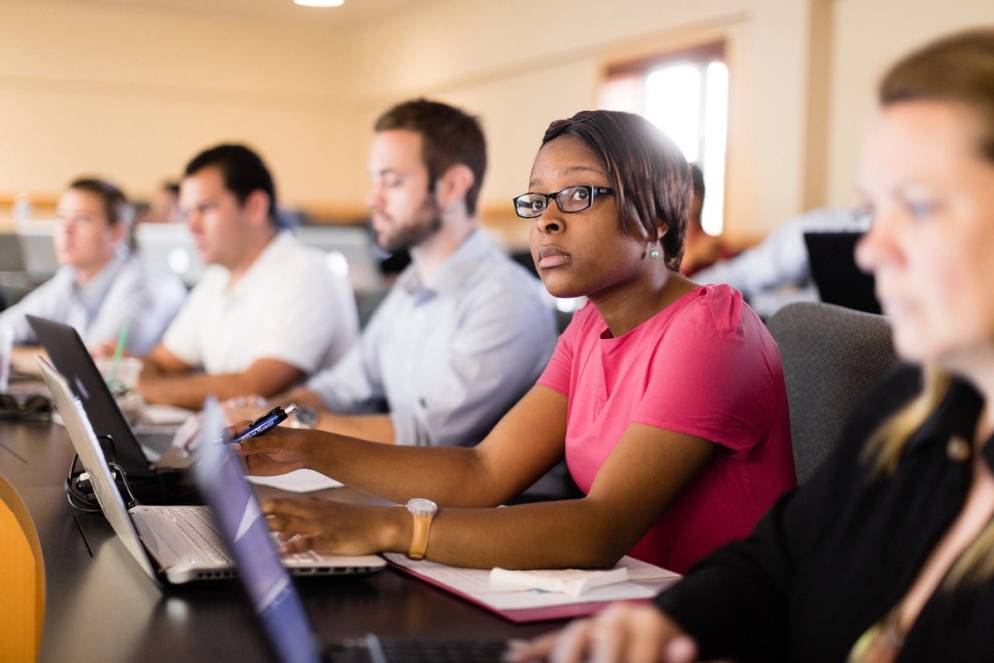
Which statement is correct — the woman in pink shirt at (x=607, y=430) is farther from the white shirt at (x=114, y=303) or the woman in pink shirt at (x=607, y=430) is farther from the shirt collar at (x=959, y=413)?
the white shirt at (x=114, y=303)

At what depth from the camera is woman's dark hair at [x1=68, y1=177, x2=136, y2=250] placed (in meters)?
3.76

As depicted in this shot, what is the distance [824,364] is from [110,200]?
2876mm

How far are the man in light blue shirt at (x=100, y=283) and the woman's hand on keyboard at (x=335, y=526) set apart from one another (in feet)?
8.56

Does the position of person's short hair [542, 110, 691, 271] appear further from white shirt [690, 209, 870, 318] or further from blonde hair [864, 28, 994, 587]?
white shirt [690, 209, 870, 318]

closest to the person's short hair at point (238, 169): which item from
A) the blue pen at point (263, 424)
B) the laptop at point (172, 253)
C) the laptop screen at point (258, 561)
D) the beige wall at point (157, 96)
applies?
the laptop at point (172, 253)

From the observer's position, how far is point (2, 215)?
8.73 meters

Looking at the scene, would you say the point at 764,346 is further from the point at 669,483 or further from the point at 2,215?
the point at 2,215

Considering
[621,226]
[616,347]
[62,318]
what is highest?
[621,226]

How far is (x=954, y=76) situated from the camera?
0.73 m

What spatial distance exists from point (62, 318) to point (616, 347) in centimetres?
276

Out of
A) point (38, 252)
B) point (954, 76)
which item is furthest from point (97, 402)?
point (38, 252)

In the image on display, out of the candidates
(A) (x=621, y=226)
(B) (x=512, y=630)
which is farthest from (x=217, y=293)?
(B) (x=512, y=630)

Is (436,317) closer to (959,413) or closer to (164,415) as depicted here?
(164,415)

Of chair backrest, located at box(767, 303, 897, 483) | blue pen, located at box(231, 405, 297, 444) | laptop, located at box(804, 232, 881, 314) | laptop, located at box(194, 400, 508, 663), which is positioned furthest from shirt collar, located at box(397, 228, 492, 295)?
laptop, located at box(194, 400, 508, 663)
